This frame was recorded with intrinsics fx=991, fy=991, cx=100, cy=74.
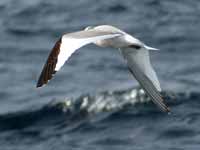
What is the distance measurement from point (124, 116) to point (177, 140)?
36.8 inches

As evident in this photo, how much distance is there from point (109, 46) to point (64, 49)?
1.01 metres

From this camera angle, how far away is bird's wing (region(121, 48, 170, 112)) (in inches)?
373

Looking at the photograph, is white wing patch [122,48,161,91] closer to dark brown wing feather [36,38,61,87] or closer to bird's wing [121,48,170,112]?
bird's wing [121,48,170,112]

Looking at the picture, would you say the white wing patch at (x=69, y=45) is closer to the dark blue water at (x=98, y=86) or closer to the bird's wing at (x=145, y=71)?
the bird's wing at (x=145, y=71)

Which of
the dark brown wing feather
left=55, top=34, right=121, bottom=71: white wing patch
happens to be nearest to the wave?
left=55, top=34, right=121, bottom=71: white wing patch

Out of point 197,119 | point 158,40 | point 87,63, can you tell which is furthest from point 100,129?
point 158,40

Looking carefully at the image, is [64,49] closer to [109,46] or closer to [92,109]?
[109,46]

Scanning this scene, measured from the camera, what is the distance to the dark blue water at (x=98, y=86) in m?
12.0

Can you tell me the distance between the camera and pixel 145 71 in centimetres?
954

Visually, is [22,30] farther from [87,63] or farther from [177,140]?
[177,140]

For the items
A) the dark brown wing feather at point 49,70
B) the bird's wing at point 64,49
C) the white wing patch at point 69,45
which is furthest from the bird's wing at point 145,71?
the dark brown wing feather at point 49,70

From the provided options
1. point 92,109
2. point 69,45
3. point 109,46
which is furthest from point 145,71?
point 92,109

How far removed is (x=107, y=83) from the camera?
518 inches

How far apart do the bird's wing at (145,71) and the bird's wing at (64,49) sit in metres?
0.89
